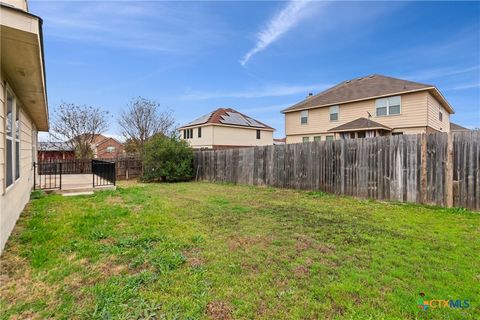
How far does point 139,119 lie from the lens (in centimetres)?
2509

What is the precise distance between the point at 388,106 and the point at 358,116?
6.08 ft

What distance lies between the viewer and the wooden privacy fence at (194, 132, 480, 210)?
616 cm

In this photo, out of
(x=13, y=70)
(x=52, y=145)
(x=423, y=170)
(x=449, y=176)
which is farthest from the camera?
(x=52, y=145)

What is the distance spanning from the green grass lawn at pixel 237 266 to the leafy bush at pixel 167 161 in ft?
30.0

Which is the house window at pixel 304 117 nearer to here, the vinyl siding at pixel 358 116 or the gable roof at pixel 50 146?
the vinyl siding at pixel 358 116

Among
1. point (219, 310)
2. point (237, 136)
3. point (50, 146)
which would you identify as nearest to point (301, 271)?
point (219, 310)

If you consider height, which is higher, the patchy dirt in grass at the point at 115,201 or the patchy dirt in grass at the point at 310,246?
the patchy dirt in grass at the point at 115,201

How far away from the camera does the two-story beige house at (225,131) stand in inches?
1047

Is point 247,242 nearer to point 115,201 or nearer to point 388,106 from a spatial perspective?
point 115,201

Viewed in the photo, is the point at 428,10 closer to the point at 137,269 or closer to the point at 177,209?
the point at 177,209

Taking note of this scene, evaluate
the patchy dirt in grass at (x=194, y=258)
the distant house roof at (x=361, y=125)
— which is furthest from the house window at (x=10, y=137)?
the distant house roof at (x=361, y=125)

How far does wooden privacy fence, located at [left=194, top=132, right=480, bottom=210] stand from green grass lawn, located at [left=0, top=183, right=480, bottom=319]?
1008 mm

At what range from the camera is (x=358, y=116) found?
17.3 metres

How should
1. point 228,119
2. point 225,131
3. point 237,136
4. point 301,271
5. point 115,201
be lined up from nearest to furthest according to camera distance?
point 301,271
point 115,201
point 225,131
point 228,119
point 237,136
